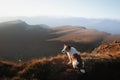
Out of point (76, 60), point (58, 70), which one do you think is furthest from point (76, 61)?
point (58, 70)

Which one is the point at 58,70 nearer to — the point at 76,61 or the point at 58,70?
the point at 58,70

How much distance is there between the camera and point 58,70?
16.1 m

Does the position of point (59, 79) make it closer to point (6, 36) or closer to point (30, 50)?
point (30, 50)

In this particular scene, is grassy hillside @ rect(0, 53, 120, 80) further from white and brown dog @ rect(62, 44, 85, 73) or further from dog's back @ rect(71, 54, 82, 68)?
dog's back @ rect(71, 54, 82, 68)

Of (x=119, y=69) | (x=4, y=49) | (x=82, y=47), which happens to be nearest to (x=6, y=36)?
(x=4, y=49)

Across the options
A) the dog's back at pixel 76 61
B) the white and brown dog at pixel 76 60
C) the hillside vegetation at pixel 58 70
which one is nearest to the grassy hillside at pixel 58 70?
the hillside vegetation at pixel 58 70

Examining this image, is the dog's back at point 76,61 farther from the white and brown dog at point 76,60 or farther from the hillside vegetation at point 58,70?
the hillside vegetation at point 58,70

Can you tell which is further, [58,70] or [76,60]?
[58,70]

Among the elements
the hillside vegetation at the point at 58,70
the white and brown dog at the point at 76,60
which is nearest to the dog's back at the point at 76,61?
the white and brown dog at the point at 76,60

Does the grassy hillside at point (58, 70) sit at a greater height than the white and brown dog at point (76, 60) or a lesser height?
lesser

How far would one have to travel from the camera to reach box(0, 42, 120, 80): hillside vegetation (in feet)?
51.4

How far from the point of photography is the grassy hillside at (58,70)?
1566cm

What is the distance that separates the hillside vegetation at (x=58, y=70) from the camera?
51.4 feet

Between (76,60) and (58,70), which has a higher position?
(76,60)
